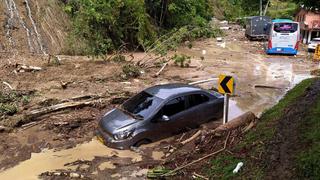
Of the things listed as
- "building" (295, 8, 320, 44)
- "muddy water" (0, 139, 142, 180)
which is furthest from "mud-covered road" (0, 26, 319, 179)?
"building" (295, 8, 320, 44)

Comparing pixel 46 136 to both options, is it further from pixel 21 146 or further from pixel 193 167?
pixel 193 167

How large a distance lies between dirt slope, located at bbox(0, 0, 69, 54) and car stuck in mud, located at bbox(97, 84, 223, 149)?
13097mm

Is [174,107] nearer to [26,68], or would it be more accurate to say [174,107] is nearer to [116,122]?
[116,122]

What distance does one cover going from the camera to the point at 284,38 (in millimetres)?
26703

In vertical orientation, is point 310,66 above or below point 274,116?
below

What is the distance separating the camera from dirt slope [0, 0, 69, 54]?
21.2 metres

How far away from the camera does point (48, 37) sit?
75.2 feet

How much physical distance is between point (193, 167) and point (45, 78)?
1107cm

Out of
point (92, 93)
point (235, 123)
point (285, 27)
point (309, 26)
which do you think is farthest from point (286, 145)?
point (309, 26)

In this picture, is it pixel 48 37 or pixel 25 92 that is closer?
pixel 25 92

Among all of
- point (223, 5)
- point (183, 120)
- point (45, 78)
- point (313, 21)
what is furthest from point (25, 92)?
point (223, 5)

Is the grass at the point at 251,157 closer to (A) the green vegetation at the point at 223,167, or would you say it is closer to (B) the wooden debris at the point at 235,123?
(A) the green vegetation at the point at 223,167

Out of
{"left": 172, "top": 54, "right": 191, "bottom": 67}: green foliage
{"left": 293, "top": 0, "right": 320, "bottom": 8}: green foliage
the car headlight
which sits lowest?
{"left": 172, "top": 54, "right": 191, "bottom": 67}: green foliage

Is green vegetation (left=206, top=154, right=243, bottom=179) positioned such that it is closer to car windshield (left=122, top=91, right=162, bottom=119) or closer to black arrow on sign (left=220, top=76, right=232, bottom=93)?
black arrow on sign (left=220, top=76, right=232, bottom=93)
